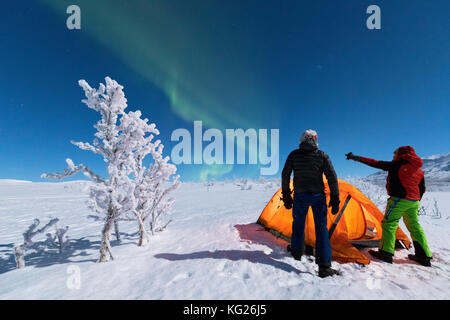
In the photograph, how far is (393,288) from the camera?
2.25 m

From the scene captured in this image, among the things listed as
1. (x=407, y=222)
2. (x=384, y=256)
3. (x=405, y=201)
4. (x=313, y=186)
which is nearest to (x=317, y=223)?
(x=313, y=186)

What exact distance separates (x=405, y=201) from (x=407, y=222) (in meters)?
0.47

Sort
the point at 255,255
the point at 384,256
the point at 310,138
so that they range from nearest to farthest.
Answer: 1. the point at 310,138
2. the point at 384,256
3. the point at 255,255

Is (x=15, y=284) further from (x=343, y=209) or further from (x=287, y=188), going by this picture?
(x=343, y=209)

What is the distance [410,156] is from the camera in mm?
3021

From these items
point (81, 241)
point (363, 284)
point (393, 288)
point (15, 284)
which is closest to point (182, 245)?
point (15, 284)

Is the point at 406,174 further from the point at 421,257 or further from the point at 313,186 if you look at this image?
the point at 313,186

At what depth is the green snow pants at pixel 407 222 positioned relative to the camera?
302 centimetres

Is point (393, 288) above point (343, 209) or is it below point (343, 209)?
below

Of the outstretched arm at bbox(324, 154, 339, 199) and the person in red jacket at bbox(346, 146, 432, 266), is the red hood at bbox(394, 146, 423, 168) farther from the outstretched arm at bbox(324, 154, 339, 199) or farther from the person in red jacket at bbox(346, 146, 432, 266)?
the outstretched arm at bbox(324, 154, 339, 199)

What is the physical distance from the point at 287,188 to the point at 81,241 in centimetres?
546

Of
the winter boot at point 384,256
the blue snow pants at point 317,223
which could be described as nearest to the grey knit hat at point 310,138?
the blue snow pants at point 317,223

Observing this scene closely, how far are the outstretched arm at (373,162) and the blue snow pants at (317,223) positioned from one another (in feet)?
4.11

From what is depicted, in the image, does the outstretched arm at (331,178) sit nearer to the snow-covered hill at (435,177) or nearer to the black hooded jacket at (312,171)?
the black hooded jacket at (312,171)
